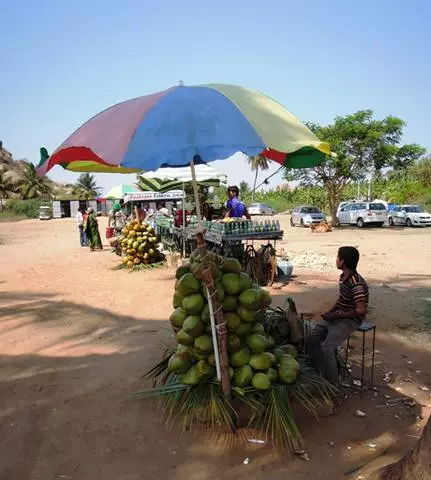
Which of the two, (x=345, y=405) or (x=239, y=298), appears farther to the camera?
(x=345, y=405)

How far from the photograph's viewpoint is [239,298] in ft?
11.4

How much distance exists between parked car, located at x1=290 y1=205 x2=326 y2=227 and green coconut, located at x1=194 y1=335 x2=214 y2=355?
25959 millimetres

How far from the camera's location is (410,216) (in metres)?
27.4

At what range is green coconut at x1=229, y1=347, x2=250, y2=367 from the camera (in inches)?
136

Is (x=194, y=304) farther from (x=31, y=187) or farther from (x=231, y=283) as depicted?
(x=31, y=187)

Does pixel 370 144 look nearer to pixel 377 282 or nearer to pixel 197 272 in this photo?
pixel 377 282

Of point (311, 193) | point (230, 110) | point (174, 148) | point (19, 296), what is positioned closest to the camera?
point (174, 148)

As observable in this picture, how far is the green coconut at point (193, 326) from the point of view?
11.4ft

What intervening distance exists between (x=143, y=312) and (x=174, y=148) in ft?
16.2

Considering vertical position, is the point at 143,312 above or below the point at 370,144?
below

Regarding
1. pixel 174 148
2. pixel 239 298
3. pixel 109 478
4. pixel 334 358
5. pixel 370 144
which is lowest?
pixel 109 478

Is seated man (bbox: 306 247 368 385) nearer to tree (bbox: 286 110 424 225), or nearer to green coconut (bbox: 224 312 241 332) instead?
green coconut (bbox: 224 312 241 332)

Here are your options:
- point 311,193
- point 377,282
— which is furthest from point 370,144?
point 311,193

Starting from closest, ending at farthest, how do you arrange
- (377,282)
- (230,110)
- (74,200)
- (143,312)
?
(230,110) < (143,312) < (377,282) < (74,200)
